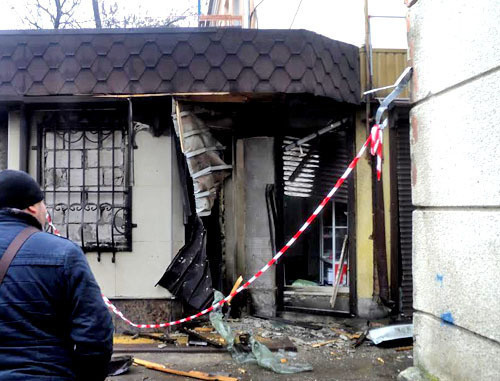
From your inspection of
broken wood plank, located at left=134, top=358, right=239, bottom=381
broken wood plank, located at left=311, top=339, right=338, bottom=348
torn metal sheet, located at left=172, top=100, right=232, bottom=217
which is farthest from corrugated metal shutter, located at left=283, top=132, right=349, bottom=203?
broken wood plank, located at left=134, top=358, right=239, bottom=381

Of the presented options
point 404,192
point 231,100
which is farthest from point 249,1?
point 404,192

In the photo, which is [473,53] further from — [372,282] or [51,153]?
[51,153]

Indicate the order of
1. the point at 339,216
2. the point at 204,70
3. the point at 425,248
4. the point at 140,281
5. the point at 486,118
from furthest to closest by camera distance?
1. the point at 339,216
2. the point at 140,281
3. the point at 204,70
4. the point at 425,248
5. the point at 486,118

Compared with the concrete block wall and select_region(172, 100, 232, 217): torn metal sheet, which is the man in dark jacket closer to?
the concrete block wall

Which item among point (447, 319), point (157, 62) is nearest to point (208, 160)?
point (157, 62)

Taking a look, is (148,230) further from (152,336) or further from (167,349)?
(167,349)

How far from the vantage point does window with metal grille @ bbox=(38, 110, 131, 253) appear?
6.96m

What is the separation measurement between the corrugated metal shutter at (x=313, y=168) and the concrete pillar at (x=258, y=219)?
0.31 m

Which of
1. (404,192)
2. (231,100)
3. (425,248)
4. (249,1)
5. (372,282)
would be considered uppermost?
(249,1)

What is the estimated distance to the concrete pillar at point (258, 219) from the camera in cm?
748

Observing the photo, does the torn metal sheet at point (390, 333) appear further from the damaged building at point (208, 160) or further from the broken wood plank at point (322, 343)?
the damaged building at point (208, 160)

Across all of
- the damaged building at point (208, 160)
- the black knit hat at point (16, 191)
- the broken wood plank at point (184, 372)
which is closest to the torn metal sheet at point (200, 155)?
the damaged building at point (208, 160)

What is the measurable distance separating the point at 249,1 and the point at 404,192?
5.16 meters

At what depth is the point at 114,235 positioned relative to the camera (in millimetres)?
6910
